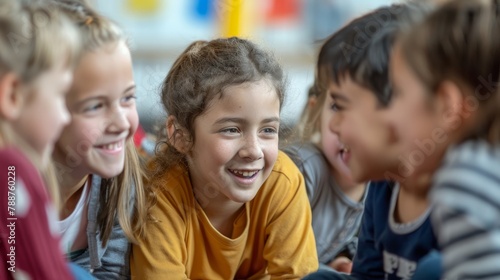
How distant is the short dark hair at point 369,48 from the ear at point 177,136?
1.23 feet

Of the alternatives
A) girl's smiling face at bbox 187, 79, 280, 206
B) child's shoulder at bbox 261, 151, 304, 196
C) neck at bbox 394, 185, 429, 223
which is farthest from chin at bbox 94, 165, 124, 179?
neck at bbox 394, 185, 429, 223

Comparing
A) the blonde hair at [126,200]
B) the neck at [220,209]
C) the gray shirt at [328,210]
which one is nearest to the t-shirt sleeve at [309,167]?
the gray shirt at [328,210]

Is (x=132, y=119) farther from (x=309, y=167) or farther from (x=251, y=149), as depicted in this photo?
(x=309, y=167)

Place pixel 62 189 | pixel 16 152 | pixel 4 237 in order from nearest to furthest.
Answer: pixel 16 152
pixel 4 237
pixel 62 189

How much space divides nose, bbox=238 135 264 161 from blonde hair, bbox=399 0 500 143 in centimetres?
49

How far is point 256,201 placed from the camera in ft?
4.87

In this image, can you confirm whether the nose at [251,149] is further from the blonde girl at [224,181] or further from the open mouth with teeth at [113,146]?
the open mouth with teeth at [113,146]

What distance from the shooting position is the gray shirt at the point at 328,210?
170 cm

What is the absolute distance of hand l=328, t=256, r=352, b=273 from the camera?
165cm

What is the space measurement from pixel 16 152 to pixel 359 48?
20.4 inches

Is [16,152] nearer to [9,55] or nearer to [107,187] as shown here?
[9,55]

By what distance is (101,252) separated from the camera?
138 centimetres

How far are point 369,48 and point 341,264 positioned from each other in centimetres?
73

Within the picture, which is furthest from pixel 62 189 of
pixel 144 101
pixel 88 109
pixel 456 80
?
pixel 144 101
